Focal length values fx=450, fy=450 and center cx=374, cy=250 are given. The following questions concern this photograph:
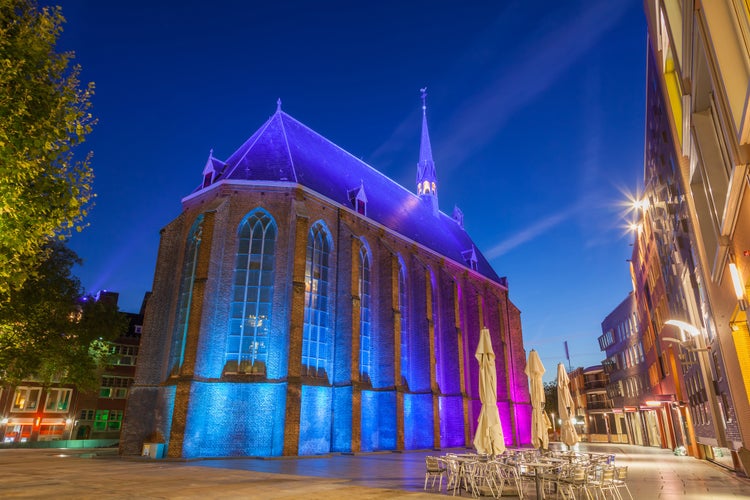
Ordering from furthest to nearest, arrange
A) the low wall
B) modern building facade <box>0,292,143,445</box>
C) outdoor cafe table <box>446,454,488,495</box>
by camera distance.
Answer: modern building facade <box>0,292,143,445</box>
the low wall
outdoor cafe table <box>446,454,488,495</box>

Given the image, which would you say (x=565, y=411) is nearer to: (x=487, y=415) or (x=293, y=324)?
(x=487, y=415)

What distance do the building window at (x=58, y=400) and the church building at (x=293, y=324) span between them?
111ft

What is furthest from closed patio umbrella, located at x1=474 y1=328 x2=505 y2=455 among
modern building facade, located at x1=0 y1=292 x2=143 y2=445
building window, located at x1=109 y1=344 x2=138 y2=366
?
building window, located at x1=109 y1=344 x2=138 y2=366

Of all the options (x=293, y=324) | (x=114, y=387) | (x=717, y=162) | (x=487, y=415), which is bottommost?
(x=487, y=415)

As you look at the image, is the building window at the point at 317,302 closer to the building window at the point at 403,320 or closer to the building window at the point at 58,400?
the building window at the point at 403,320

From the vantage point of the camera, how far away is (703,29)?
6.63 meters

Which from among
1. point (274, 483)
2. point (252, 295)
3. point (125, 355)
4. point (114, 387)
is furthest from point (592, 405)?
point (274, 483)

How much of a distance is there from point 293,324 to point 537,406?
12.0 metres

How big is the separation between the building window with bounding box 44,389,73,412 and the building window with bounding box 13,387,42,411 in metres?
1.00

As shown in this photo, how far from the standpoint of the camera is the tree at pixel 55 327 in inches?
825

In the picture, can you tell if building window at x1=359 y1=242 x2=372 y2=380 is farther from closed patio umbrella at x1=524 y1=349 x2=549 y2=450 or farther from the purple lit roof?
closed patio umbrella at x1=524 y1=349 x2=549 y2=450

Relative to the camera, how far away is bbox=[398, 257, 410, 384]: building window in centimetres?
2959

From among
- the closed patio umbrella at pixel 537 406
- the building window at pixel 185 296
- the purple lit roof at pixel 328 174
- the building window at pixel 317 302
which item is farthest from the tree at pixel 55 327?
the closed patio umbrella at pixel 537 406

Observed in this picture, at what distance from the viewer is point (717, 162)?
8.91m
